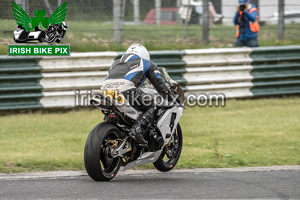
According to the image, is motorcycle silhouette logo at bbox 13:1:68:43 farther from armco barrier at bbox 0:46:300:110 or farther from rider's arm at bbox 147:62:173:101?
rider's arm at bbox 147:62:173:101

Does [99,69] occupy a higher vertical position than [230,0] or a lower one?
lower

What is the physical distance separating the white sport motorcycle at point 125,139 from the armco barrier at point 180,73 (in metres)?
4.03

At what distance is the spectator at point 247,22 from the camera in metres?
12.8

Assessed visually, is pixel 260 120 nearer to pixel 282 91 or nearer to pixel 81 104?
pixel 282 91

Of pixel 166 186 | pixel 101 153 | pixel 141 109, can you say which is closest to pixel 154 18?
pixel 141 109

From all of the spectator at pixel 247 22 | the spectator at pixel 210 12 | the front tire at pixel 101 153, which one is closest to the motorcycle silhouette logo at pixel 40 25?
the spectator at pixel 210 12

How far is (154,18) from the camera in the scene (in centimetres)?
1284

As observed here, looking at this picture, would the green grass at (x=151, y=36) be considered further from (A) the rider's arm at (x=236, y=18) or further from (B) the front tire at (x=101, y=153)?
(B) the front tire at (x=101, y=153)

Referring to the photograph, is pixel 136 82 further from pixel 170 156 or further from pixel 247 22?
pixel 247 22

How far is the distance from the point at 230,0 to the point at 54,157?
771 centimetres

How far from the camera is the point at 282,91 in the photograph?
1244 cm

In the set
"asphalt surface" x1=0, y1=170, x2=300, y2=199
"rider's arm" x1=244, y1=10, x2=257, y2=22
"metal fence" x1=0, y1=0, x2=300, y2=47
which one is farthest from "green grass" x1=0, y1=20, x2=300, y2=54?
"asphalt surface" x1=0, y1=170, x2=300, y2=199

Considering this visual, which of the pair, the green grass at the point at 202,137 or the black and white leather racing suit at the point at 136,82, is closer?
the black and white leather racing suit at the point at 136,82

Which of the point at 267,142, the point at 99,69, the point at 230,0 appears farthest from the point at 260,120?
the point at 230,0
